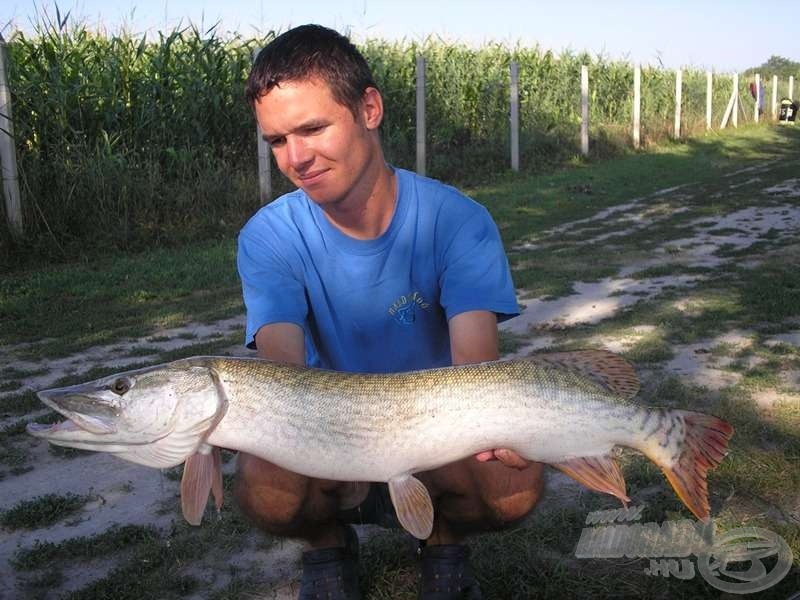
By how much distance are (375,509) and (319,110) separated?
1.37 meters

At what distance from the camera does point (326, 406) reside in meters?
2.38

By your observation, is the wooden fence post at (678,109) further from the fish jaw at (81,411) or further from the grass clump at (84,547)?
the fish jaw at (81,411)

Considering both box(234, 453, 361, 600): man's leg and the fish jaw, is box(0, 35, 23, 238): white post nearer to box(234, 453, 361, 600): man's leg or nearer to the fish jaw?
box(234, 453, 361, 600): man's leg

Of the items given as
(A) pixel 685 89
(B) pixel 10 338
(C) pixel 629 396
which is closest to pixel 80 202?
(B) pixel 10 338

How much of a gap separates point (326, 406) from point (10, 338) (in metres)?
4.70

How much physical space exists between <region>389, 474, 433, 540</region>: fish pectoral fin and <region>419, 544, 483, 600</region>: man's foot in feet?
1.52

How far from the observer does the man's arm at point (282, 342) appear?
2723 millimetres

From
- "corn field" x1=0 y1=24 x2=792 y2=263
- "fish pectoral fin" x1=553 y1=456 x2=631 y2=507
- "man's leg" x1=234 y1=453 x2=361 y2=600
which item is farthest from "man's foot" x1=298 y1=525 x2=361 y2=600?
"corn field" x1=0 y1=24 x2=792 y2=263

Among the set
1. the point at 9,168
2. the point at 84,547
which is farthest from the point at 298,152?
the point at 9,168

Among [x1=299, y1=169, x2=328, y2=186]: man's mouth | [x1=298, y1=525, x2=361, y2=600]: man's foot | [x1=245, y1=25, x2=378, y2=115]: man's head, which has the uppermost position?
[x1=245, y1=25, x2=378, y2=115]: man's head

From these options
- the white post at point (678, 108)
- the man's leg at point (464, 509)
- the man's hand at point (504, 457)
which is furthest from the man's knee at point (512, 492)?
the white post at point (678, 108)

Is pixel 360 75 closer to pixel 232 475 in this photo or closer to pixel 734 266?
pixel 232 475

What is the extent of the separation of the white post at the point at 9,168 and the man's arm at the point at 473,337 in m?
7.23

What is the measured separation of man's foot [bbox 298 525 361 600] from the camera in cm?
281
